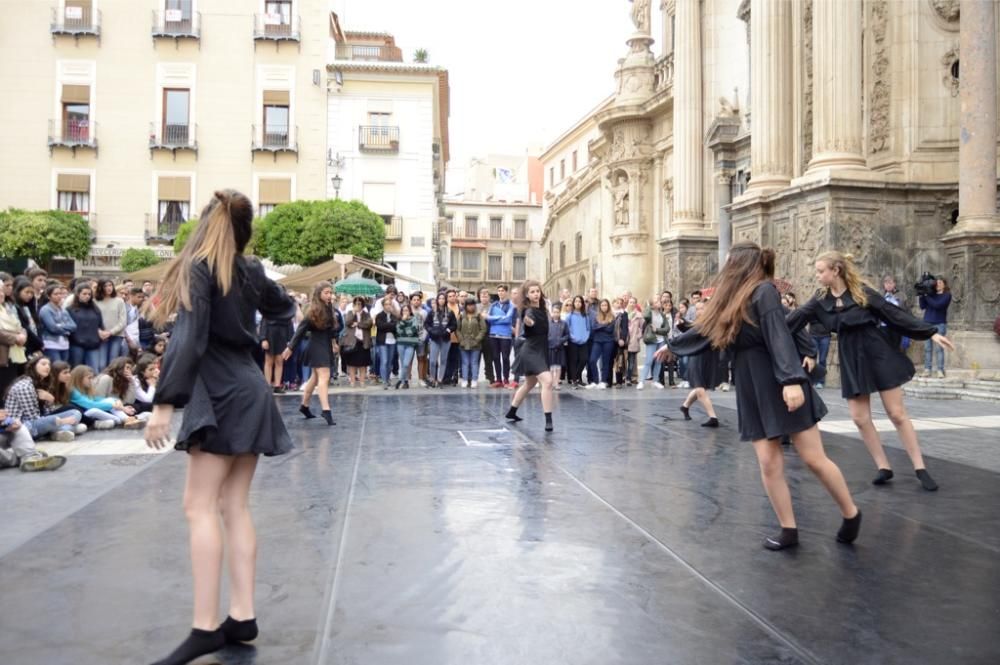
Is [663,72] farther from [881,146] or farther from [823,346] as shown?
[823,346]

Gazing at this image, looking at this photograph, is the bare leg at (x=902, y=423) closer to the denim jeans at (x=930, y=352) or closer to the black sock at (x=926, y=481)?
the black sock at (x=926, y=481)

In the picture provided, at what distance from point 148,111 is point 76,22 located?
4.98 meters

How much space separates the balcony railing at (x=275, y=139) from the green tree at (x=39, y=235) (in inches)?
346

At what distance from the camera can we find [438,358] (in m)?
17.6

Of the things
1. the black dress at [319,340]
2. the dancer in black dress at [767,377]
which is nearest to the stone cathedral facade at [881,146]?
the black dress at [319,340]

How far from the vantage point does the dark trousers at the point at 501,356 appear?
17.8m

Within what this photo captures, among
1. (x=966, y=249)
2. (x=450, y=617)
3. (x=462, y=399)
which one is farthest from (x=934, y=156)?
(x=450, y=617)

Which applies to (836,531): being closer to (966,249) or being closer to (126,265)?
(966,249)

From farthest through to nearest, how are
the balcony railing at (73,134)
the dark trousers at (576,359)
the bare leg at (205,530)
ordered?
the balcony railing at (73,134)
the dark trousers at (576,359)
the bare leg at (205,530)

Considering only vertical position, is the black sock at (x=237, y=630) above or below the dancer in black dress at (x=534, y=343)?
below

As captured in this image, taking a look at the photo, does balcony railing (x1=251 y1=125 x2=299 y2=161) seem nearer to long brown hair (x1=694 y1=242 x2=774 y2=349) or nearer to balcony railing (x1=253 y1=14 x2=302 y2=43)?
balcony railing (x1=253 y1=14 x2=302 y2=43)

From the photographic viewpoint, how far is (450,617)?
13.0 feet

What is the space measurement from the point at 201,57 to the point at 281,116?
4418 mm

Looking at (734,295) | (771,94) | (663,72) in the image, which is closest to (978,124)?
(771,94)
